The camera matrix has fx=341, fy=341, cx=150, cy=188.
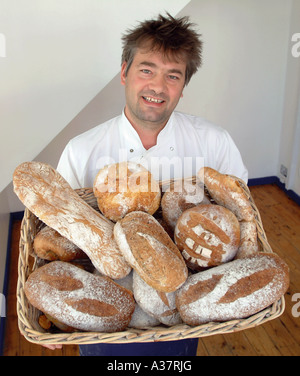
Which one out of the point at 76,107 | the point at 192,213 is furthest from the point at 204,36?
the point at 192,213

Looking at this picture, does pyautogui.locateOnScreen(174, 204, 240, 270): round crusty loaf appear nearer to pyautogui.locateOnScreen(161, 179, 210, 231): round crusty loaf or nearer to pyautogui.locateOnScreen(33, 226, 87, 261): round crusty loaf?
pyautogui.locateOnScreen(161, 179, 210, 231): round crusty loaf

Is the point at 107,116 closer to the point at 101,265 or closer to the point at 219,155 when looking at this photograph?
the point at 219,155

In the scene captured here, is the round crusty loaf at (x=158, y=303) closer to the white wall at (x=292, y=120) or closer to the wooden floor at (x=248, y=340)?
the wooden floor at (x=248, y=340)

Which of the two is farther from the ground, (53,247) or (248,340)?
(53,247)

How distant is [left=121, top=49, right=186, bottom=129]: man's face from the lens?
144 cm

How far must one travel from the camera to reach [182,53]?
144cm

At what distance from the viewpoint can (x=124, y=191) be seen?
1.06m

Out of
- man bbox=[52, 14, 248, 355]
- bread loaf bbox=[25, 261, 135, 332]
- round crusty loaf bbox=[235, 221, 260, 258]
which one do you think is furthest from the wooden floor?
bread loaf bbox=[25, 261, 135, 332]

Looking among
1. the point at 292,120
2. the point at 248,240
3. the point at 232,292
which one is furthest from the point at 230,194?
the point at 292,120

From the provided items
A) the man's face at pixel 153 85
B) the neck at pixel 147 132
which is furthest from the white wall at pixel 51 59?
the neck at pixel 147 132

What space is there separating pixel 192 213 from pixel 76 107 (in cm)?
83

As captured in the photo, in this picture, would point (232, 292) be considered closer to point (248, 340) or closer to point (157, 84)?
point (157, 84)

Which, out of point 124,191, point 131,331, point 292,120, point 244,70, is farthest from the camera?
point 292,120

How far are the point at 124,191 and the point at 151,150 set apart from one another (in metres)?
0.59
